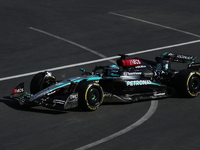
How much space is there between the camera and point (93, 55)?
17.9m

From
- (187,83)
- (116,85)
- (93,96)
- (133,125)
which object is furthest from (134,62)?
(133,125)

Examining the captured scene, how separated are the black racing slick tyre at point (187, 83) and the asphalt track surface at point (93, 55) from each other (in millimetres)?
242

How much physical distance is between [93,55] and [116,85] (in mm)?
6335

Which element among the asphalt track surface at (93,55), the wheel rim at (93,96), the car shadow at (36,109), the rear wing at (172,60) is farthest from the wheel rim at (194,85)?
the car shadow at (36,109)

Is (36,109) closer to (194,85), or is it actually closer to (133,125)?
(133,125)

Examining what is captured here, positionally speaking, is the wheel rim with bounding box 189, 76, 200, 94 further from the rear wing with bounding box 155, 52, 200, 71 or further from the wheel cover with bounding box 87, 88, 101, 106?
the wheel cover with bounding box 87, 88, 101, 106

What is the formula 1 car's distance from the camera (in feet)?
35.5

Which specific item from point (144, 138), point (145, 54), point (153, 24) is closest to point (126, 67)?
point (144, 138)

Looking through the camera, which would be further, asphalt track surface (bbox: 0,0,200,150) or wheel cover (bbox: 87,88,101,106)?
wheel cover (bbox: 87,88,101,106)

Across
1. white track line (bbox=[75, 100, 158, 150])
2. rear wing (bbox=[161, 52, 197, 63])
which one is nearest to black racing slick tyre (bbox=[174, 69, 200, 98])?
white track line (bbox=[75, 100, 158, 150])

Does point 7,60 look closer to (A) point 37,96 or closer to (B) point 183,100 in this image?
(A) point 37,96

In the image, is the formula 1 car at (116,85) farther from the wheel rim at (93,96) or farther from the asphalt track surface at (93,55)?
the asphalt track surface at (93,55)

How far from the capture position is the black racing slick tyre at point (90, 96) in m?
10.7

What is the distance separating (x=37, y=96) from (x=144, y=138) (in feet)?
11.1
